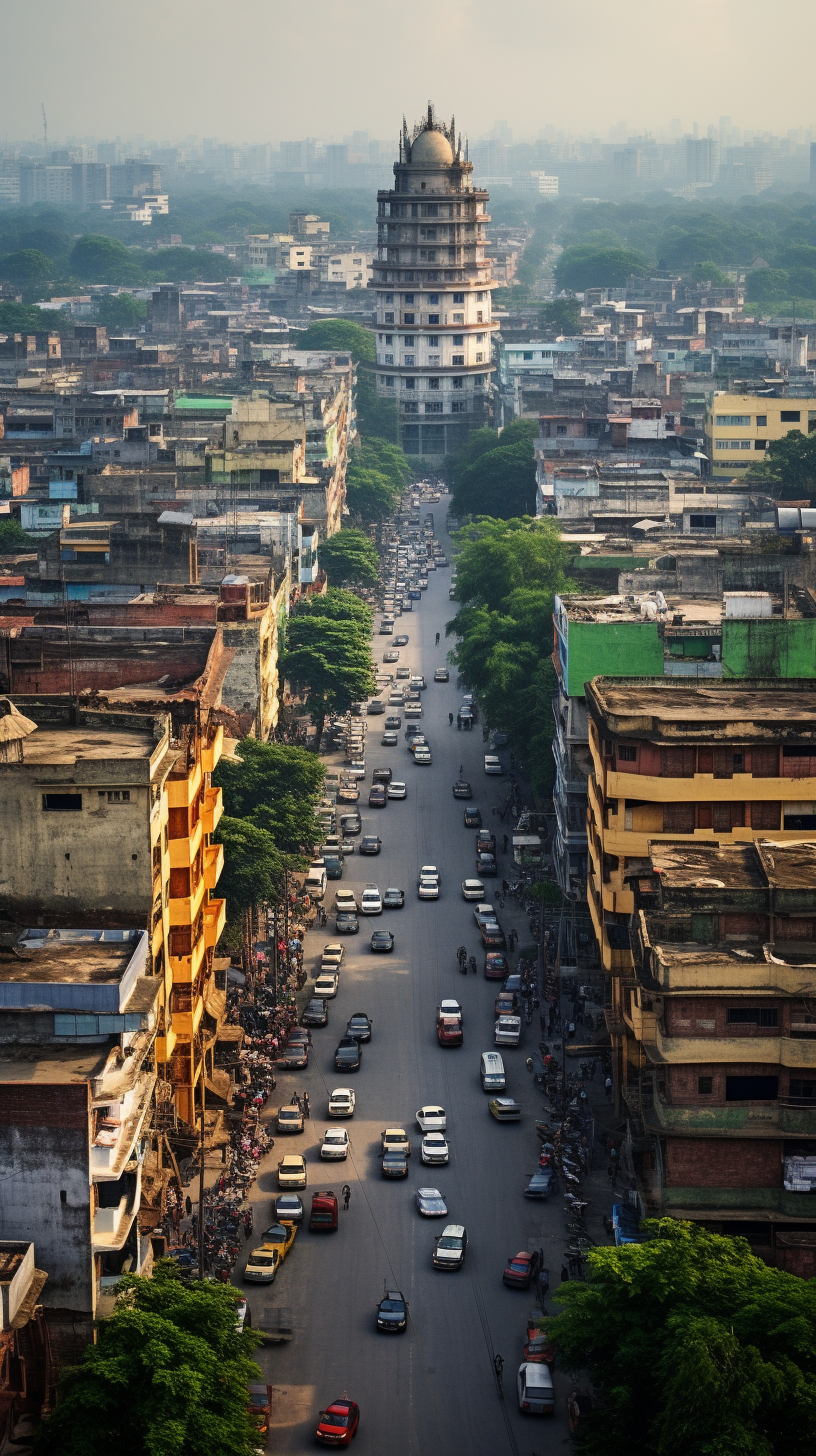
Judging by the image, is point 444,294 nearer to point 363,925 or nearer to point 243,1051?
point 363,925

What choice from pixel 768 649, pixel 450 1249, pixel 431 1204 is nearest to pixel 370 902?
pixel 768 649

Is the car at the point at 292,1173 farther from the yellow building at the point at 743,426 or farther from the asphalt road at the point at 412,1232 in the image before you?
the yellow building at the point at 743,426

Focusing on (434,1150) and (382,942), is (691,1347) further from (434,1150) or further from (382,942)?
(382,942)

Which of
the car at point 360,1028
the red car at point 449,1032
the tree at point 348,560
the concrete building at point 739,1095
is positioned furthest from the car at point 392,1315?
the tree at point 348,560

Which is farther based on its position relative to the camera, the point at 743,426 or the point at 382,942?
the point at 743,426

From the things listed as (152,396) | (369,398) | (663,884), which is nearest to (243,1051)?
(663,884)

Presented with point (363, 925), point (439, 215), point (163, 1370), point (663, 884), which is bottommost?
point (363, 925)
